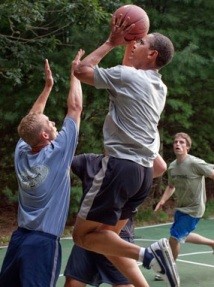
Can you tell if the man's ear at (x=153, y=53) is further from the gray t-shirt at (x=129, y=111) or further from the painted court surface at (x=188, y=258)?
the painted court surface at (x=188, y=258)

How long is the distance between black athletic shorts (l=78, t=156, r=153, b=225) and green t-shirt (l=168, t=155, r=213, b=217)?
145 inches

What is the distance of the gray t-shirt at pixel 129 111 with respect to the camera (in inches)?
208

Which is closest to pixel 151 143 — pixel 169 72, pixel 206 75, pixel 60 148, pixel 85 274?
→ pixel 60 148

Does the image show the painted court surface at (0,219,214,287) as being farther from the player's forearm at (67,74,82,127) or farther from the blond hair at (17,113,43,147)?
the blond hair at (17,113,43,147)

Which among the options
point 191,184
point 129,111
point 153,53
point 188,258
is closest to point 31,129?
point 129,111

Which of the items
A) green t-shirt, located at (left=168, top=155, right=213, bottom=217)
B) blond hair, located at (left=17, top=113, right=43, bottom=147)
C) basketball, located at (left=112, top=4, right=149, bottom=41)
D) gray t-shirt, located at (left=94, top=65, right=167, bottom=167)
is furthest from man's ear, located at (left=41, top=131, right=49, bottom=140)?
green t-shirt, located at (left=168, top=155, right=213, bottom=217)

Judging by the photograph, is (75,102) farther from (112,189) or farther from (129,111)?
(112,189)

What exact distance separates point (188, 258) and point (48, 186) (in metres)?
6.08

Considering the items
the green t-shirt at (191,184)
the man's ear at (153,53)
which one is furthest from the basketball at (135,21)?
the green t-shirt at (191,184)

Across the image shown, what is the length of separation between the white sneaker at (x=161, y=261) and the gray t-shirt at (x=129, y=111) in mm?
666

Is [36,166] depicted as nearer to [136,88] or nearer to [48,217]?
[48,217]

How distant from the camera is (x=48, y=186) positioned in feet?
16.4

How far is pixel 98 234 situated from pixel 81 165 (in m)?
0.72

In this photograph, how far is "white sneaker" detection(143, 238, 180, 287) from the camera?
5488 millimetres
